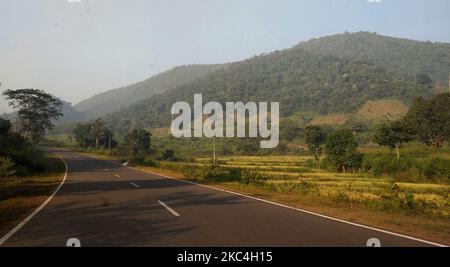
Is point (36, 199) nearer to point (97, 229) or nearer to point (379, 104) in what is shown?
point (97, 229)

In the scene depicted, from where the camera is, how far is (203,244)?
7.40 metres

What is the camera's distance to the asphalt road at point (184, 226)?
769 cm

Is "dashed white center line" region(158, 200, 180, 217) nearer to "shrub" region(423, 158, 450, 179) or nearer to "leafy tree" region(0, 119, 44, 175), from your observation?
"leafy tree" region(0, 119, 44, 175)

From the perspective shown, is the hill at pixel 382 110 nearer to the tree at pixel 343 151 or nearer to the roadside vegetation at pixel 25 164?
the tree at pixel 343 151

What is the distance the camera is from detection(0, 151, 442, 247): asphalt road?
7691 millimetres

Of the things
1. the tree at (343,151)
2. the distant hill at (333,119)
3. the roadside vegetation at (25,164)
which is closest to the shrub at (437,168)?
the tree at (343,151)

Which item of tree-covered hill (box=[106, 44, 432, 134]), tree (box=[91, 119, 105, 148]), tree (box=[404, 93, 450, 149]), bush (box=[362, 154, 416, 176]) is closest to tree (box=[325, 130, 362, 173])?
bush (box=[362, 154, 416, 176])

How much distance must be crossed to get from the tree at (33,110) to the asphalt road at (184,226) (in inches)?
2184

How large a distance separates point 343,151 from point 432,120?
22463 millimetres

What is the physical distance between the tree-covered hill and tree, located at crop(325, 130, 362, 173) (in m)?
73.1

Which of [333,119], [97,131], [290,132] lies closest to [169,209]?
[97,131]

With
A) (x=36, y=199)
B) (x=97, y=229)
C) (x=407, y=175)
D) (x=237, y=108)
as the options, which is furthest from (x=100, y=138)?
(x=97, y=229)

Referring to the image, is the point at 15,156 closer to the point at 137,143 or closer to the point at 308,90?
the point at 137,143
